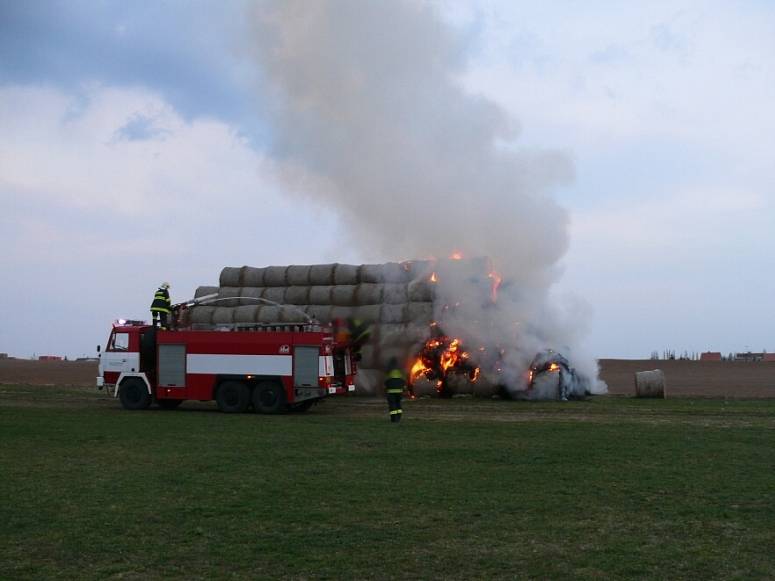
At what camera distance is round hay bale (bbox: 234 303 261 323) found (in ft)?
127

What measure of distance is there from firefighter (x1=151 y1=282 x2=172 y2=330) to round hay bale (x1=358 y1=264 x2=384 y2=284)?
9.48 m

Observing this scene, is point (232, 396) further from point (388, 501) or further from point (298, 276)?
point (388, 501)

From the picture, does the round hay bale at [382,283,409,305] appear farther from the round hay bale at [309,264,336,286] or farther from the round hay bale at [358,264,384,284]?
the round hay bale at [309,264,336,286]

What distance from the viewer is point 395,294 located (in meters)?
36.2

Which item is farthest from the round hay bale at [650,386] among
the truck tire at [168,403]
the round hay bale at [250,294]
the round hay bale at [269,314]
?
the truck tire at [168,403]

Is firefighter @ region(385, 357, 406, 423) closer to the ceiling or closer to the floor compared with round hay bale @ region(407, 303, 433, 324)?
closer to the floor

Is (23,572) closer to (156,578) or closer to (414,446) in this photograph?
(156,578)

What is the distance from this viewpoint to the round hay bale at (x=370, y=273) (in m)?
37.1

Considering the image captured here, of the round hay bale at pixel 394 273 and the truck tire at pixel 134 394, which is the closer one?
the truck tire at pixel 134 394

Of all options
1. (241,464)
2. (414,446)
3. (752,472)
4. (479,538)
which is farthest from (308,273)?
(479,538)

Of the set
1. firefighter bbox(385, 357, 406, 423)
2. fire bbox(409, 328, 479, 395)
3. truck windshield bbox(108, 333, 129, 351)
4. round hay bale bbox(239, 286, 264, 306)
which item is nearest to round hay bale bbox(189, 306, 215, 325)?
round hay bale bbox(239, 286, 264, 306)

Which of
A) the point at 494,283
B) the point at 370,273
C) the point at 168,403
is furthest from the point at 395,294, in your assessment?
the point at 168,403

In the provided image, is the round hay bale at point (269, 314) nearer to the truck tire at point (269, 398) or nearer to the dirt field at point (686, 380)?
the truck tire at point (269, 398)

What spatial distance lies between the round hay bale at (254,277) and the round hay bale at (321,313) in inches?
128
